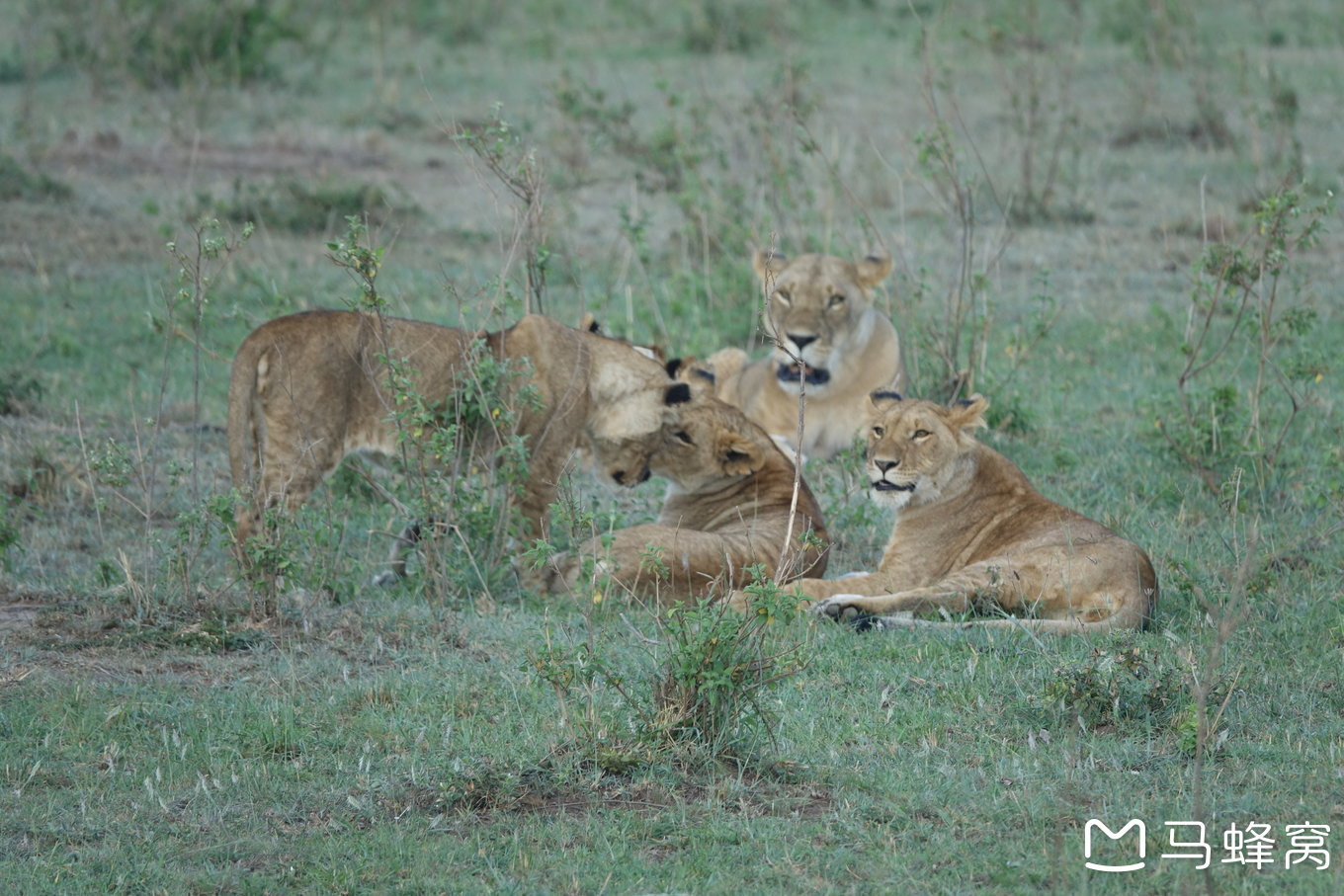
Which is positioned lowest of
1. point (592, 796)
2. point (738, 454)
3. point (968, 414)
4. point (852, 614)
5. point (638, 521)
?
point (638, 521)

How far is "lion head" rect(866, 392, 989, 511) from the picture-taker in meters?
5.60

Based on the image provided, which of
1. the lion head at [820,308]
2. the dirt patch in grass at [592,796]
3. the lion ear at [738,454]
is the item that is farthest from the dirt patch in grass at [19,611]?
the lion head at [820,308]

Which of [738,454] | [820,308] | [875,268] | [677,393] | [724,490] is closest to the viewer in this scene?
[677,393]

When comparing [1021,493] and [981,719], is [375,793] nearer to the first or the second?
[981,719]

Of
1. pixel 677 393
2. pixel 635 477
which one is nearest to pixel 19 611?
pixel 635 477

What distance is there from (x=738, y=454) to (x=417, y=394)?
135cm

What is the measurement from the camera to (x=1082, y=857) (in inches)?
136

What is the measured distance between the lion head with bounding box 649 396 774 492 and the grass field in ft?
1.46

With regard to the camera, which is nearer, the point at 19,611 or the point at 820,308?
the point at 19,611

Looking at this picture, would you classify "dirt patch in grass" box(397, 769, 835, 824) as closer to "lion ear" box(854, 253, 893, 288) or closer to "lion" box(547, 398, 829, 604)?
"lion" box(547, 398, 829, 604)

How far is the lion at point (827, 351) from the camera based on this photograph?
297 inches

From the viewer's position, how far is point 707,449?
6.19 metres

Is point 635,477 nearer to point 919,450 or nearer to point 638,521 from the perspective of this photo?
point 638,521

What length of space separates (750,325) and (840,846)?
596 cm
